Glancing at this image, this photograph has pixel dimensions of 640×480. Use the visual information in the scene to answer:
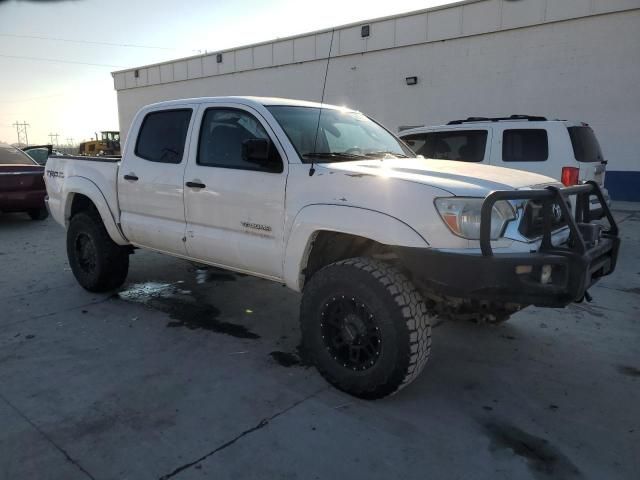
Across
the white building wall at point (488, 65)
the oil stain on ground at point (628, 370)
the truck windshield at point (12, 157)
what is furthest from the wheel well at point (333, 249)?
the white building wall at point (488, 65)

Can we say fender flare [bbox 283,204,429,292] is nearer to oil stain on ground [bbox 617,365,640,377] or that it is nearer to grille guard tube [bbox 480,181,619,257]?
grille guard tube [bbox 480,181,619,257]

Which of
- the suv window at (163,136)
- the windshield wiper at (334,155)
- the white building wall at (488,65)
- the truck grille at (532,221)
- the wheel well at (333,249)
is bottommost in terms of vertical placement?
the wheel well at (333,249)

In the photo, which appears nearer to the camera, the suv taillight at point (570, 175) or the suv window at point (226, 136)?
the suv window at point (226, 136)

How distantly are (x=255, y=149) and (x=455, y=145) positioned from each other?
15.9 feet

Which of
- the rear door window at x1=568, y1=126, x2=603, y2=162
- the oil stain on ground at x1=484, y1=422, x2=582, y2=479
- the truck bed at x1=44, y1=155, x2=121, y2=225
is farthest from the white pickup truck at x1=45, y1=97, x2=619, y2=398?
the rear door window at x1=568, y1=126, x2=603, y2=162

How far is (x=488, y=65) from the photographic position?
14.7 metres

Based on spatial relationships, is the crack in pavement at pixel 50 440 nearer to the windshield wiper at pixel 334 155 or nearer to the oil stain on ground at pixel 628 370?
the windshield wiper at pixel 334 155

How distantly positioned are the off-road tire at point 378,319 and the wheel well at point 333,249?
199 millimetres

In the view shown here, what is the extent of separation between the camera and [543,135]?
696 cm

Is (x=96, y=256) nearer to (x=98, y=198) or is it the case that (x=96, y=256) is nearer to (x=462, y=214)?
(x=98, y=198)

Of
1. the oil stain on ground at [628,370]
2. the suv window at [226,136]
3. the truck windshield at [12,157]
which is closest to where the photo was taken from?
the oil stain on ground at [628,370]

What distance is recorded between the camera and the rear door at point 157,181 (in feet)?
13.9

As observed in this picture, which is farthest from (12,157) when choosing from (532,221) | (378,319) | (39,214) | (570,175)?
(532,221)

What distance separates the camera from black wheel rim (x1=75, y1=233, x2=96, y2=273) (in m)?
5.18
